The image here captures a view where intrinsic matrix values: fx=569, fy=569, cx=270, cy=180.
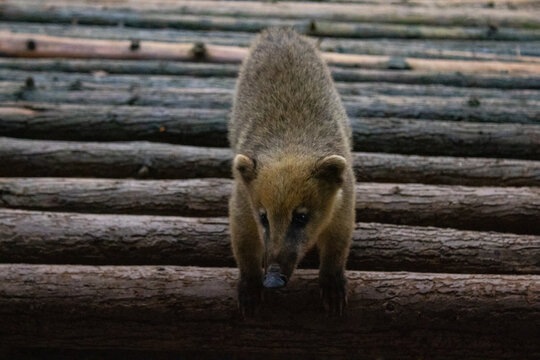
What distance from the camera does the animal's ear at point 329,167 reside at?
2934 mm

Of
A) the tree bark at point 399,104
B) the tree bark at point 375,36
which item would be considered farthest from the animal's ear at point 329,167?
the tree bark at point 375,36

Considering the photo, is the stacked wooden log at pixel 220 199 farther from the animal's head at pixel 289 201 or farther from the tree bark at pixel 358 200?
the animal's head at pixel 289 201

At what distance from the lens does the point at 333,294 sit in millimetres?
2982

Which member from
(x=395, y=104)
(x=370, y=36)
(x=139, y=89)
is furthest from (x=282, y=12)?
(x=395, y=104)

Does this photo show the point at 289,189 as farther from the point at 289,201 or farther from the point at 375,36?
the point at 375,36

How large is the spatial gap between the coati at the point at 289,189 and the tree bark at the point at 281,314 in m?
0.12

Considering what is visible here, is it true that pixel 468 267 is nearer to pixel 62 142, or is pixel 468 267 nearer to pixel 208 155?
pixel 208 155

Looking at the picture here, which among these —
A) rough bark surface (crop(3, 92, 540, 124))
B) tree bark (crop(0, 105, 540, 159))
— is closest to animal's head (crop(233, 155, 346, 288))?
tree bark (crop(0, 105, 540, 159))

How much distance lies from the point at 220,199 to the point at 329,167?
1178 mm

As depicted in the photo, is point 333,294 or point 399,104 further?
point 399,104

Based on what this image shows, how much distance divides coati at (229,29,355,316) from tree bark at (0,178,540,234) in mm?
506

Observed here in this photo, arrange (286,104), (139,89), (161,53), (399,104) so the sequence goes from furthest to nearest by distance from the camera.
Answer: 1. (161,53)
2. (139,89)
3. (399,104)
4. (286,104)

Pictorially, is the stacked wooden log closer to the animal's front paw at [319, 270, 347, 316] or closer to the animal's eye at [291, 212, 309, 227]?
the animal's front paw at [319, 270, 347, 316]

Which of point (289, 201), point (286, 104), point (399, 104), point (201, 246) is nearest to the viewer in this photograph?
point (289, 201)
